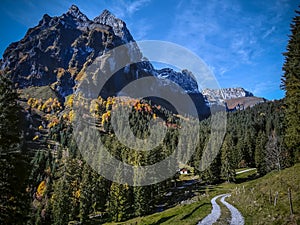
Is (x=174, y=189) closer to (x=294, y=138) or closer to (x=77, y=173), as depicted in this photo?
(x=77, y=173)

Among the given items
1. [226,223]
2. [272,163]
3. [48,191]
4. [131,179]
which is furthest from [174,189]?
[226,223]

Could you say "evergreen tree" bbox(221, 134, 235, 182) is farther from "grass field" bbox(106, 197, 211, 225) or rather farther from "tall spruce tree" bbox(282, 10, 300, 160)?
"tall spruce tree" bbox(282, 10, 300, 160)

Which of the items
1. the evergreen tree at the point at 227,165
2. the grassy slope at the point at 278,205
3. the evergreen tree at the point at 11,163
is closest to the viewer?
the grassy slope at the point at 278,205

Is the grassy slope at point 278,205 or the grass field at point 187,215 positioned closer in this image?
the grassy slope at point 278,205

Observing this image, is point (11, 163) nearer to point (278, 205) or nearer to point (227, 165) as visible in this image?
point (278, 205)

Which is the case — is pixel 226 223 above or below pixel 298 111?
below

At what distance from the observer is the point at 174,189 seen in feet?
262

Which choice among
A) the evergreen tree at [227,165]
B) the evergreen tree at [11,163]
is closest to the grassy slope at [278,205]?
the evergreen tree at [11,163]

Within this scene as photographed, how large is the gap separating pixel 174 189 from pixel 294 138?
54.4m

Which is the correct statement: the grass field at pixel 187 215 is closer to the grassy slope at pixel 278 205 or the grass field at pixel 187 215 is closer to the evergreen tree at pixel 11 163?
the grassy slope at pixel 278 205

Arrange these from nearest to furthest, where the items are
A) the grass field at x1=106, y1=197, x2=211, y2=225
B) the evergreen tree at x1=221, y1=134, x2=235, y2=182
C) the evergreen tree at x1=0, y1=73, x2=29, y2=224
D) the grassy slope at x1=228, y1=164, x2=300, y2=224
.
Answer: the grassy slope at x1=228, y1=164, x2=300, y2=224
the evergreen tree at x1=0, y1=73, x2=29, y2=224
the grass field at x1=106, y1=197, x2=211, y2=225
the evergreen tree at x1=221, y1=134, x2=235, y2=182

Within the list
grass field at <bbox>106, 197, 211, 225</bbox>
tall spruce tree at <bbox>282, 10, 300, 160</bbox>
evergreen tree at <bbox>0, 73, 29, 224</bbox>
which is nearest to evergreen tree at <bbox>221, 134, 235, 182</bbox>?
grass field at <bbox>106, 197, 211, 225</bbox>

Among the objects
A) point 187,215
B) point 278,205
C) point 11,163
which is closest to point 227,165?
point 187,215

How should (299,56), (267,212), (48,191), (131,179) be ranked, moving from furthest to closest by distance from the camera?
(48,191) → (131,179) → (299,56) → (267,212)
